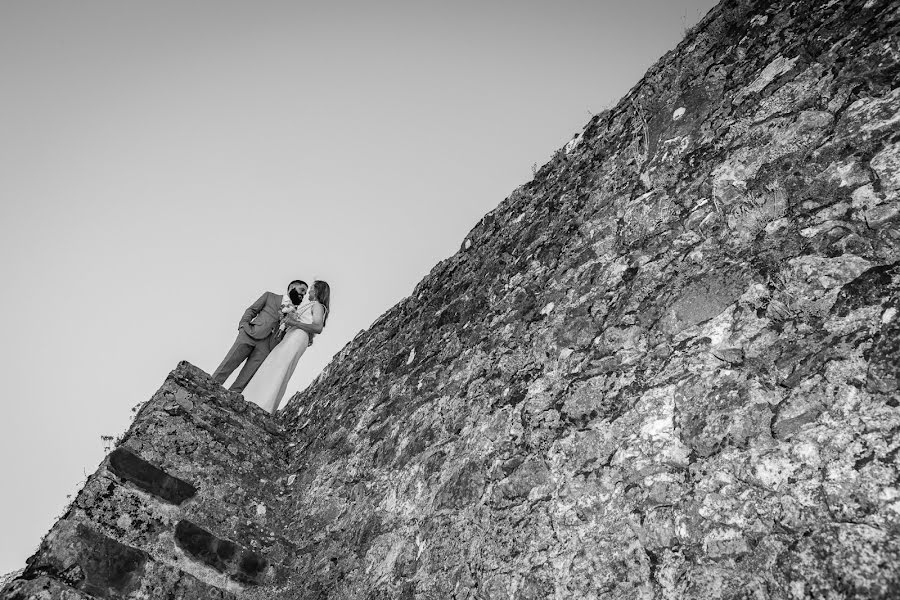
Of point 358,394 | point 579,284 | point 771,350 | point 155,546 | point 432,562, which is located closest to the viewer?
point 771,350

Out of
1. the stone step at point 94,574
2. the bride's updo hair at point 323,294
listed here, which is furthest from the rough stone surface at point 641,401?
the bride's updo hair at point 323,294

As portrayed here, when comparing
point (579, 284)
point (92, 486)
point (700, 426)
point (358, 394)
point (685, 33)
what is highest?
point (685, 33)

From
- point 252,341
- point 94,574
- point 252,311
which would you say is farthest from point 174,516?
point 252,311

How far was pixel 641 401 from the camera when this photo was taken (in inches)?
77.1

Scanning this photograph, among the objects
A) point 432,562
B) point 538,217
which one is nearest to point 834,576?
point 432,562

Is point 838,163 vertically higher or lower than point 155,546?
higher

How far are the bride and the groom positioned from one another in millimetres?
64

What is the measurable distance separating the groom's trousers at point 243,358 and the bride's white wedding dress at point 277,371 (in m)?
0.05

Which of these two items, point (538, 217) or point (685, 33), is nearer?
point (685, 33)

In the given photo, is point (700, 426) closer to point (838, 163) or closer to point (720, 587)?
point (720, 587)

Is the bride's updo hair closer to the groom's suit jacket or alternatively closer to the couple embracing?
the couple embracing

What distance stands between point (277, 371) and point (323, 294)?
843 mm

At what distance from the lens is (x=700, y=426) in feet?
5.69

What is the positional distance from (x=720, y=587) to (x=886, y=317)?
0.77 metres
